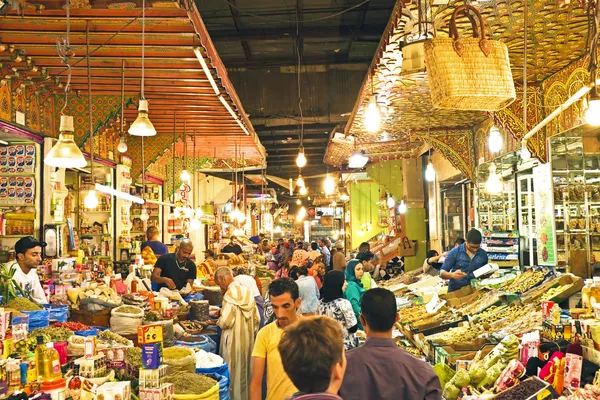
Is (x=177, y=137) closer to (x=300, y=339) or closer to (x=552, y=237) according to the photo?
(x=552, y=237)

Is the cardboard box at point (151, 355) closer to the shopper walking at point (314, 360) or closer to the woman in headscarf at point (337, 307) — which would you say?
the shopper walking at point (314, 360)

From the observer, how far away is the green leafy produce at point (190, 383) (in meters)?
4.12

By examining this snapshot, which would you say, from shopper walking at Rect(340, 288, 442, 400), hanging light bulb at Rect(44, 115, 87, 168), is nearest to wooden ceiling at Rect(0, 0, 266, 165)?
hanging light bulb at Rect(44, 115, 87, 168)

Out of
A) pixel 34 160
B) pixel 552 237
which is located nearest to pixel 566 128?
pixel 552 237

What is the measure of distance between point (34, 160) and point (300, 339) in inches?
282

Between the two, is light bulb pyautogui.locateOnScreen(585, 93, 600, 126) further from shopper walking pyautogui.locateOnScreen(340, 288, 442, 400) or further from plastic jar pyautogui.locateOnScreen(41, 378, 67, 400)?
plastic jar pyautogui.locateOnScreen(41, 378, 67, 400)

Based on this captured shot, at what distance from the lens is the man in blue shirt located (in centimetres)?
852

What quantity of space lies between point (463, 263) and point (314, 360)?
6932 millimetres

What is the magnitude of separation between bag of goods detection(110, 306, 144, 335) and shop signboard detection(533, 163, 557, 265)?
17.6 ft

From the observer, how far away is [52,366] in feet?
11.9

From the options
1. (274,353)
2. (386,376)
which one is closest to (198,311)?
(274,353)

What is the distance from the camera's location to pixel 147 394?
11.9 feet

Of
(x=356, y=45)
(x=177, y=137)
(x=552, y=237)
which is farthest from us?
(x=356, y=45)

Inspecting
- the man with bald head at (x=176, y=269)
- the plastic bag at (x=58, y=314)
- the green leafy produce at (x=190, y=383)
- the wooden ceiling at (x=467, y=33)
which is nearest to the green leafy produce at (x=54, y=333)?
the plastic bag at (x=58, y=314)
